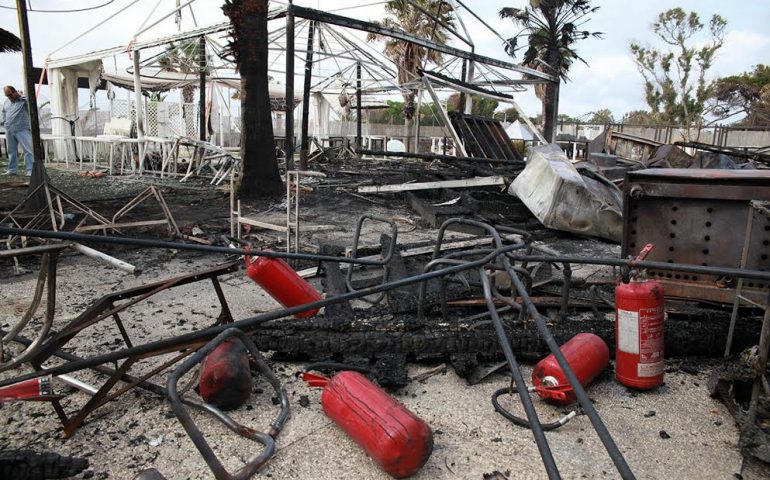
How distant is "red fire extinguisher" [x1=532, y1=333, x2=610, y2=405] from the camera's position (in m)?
2.70

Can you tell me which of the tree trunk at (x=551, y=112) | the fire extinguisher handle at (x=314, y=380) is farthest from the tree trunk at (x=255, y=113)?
the tree trunk at (x=551, y=112)

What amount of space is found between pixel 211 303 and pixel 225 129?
20.1m

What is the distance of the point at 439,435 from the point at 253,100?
8558 mm

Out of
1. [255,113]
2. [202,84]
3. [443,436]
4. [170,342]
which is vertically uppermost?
[202,84]

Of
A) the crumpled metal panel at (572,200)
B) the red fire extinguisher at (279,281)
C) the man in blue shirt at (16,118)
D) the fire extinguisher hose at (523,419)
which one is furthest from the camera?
the man in blue shirt at (16,118)

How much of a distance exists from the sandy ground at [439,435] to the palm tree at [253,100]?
22.1 feet

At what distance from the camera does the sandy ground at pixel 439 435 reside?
2.26 m

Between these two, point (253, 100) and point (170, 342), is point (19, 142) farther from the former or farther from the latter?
point (170, 342)

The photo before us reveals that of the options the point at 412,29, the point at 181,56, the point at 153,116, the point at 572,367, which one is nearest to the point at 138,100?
the point at 181,56

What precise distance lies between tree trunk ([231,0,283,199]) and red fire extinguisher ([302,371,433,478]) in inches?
311

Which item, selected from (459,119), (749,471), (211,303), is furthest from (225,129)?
(749,471)

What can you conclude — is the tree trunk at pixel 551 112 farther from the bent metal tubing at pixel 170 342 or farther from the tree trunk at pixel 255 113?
the bent metal tubing at pixel 170 342

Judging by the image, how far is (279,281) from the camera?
145 inches

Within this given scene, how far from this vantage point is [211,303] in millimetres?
4328
